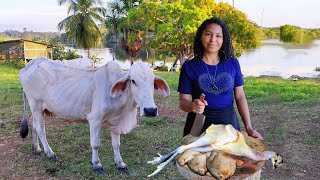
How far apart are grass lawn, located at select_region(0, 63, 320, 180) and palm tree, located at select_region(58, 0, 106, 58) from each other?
19.2 m

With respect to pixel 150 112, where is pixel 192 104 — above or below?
above

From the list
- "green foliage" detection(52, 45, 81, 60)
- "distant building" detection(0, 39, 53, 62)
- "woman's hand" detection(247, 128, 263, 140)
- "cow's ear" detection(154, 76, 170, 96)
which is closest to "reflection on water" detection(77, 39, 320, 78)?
"green foliage" detection(52, 45, 81, 60)

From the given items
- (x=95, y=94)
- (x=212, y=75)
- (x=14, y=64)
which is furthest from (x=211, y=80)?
(x=14, y=64)

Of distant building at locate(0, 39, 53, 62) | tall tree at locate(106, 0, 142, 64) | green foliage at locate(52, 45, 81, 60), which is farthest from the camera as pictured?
tall tree at locate(106, 0, 142, 64)

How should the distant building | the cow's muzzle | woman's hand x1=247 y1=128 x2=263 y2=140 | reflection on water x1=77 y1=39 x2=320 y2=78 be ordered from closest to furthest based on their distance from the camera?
woman's hand x1=247 y1=128 x2=263 y2=140, the cow's muzzle, the distant building, reflection on water x1=77 y1=39 x2=320 y2=78

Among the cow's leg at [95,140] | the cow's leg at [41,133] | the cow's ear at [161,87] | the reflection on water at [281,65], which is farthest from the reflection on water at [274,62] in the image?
the cow's ear at [161,87]

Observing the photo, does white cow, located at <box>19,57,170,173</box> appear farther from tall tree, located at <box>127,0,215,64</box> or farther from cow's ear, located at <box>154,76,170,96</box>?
tall tree, located at <box>127,0,215,64</box>

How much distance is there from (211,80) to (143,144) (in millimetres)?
2677

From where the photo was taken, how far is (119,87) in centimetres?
330

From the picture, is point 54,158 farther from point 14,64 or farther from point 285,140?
point 14,64

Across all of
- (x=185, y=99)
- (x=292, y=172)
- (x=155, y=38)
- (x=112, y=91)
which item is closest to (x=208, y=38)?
(x=185, y=99)

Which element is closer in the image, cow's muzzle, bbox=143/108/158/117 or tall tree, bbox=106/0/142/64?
cow's muzzle, bbox=143/108/158/117

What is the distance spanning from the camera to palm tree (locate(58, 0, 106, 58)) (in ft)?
84.6

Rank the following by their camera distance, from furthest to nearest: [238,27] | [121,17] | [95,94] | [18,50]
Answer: [121,17], [18,50], [238,27], [95,94]
